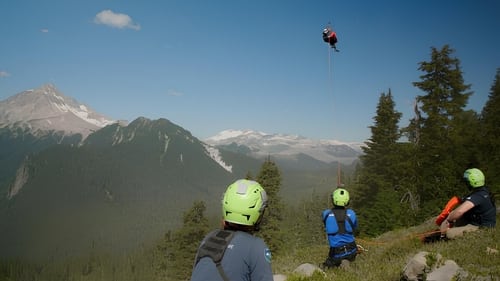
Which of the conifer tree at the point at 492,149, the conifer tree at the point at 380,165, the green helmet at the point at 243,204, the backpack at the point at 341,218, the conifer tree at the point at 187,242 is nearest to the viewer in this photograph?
the green helmet at the point at 243,204

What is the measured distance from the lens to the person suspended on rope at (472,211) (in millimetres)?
12070

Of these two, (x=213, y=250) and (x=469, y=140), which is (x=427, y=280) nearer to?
(x=213, y=250)

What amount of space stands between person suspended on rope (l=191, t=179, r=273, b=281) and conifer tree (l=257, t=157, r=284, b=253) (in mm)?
37871

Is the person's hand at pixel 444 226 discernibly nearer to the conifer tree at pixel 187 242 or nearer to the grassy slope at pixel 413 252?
the grassy slope at pixel 413 252

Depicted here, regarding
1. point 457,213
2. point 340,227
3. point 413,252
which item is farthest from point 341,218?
point 413,252

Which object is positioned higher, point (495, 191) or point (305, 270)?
point (495, 191)

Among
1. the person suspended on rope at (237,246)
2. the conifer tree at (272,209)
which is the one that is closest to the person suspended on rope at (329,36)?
the person suspended on rope at (237,246)

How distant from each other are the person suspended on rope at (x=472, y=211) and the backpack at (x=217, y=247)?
10458mm

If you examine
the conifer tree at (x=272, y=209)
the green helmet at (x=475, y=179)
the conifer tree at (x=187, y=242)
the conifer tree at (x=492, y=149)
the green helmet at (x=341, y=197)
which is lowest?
the conifer tree at (x=187, y=242)

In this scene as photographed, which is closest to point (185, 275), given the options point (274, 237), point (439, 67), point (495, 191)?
point (274, 237)

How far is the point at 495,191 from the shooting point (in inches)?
1276

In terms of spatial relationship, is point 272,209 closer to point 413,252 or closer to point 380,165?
point 380,165

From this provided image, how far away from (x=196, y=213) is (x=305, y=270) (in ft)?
131

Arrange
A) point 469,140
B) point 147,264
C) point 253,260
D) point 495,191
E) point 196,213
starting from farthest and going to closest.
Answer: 1. point 147,264
2. point 196,213
3. point 469,140
4. point 495,191
5. point 253,260
